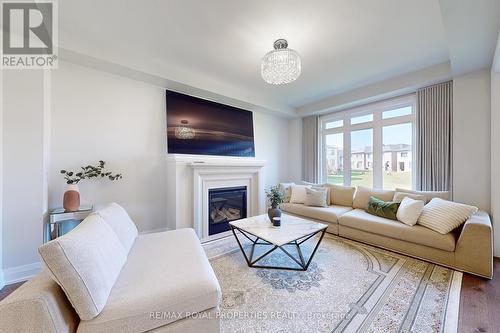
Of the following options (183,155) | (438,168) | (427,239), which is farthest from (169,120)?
(438,168)

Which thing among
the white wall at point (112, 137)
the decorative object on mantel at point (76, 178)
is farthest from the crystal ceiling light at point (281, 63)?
the decorative object on mantel at point (76, 178)

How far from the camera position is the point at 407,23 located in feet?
6.79

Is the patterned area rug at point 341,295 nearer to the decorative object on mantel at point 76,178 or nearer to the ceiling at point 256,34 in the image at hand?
the decorative object on mantel at point 76,178

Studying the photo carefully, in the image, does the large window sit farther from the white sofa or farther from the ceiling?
the white sofa

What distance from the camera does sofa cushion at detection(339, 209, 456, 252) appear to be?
2.25m

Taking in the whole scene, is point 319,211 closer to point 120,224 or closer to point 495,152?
point 495,152

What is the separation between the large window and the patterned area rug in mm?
1766

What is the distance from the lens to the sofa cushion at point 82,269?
96cm

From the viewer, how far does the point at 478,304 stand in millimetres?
1662

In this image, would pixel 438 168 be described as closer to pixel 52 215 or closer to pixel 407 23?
pixel 407 23

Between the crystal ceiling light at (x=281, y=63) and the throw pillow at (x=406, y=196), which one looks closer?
the crystal ceiling light at (x=281, y=63)

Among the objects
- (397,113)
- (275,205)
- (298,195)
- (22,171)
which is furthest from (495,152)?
(22,171)

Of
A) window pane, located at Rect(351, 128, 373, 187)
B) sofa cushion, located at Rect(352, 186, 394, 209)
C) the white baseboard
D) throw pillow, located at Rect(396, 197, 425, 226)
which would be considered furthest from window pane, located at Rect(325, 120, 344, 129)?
the white baseboard

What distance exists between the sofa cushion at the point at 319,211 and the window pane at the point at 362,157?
0.87 meters
